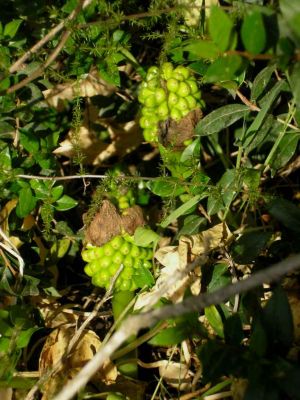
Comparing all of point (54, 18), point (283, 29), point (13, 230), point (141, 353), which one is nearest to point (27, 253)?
point (13, 230)

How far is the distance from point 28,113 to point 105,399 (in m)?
0.97

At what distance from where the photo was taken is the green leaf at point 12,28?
1.75 meters

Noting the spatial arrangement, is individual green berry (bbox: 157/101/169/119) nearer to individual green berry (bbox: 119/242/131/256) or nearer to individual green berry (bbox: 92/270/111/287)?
individual green berry (bbox: 119/242/131/256)

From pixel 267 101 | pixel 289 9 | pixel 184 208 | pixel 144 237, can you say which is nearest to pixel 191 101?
pixel 267 101

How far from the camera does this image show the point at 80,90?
6.74 feet

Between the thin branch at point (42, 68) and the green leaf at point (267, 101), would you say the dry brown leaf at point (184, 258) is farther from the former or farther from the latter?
the thin branch at point (42, 68)

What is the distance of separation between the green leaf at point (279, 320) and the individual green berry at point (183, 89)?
0.75 metres

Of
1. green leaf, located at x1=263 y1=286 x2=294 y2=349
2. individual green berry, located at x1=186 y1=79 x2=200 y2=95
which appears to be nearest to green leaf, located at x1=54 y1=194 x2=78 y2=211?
individual green berry, located at x1=186 y1=79 x2=200 y2=95

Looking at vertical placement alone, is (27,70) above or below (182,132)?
above

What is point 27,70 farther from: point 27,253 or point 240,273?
point 240,273

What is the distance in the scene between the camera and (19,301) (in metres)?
1.87

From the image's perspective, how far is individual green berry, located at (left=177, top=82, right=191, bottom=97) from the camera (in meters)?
1.70

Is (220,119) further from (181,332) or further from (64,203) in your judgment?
(181,332)

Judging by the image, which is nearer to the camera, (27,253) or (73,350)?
(73,350)
